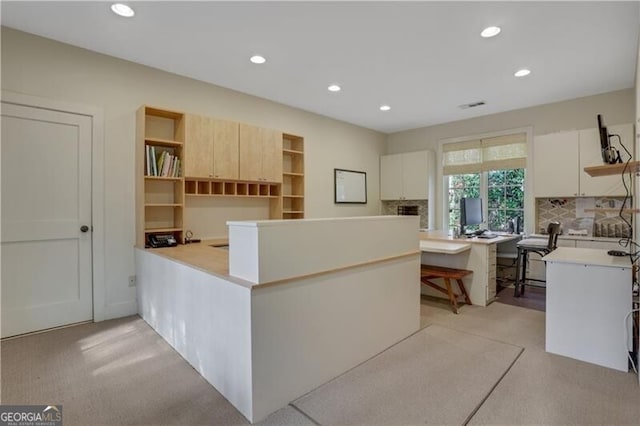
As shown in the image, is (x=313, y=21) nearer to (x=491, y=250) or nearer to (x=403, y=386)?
(x=403, y=386)

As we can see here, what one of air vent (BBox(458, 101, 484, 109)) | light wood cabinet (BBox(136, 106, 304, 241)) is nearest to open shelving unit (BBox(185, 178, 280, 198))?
light wood cabinet (BBox(136, 106, 304, 241))

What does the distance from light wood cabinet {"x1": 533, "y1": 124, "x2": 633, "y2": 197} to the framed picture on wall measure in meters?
2.78

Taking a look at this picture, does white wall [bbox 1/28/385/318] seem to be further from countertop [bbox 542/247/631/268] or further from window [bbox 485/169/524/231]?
window [bbox 485/169/524/231]

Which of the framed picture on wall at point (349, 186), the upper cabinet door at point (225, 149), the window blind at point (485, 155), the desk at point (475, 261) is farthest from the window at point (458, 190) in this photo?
the upper cabinet door at point (225, 149)

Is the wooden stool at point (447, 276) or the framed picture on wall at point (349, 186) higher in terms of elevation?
the framed picture on wall at point (349, 186)

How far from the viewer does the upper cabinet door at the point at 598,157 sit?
156 inches

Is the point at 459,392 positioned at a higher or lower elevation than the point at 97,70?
lower

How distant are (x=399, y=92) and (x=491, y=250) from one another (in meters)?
2.38

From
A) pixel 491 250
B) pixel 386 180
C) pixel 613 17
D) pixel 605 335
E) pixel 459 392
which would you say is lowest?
pixel 459 392

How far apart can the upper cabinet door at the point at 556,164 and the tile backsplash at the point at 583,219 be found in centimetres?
38

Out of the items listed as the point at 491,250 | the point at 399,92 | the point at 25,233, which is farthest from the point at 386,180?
the point at 25,233

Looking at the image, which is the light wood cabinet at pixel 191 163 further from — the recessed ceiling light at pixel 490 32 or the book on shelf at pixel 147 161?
the recessed ceiling light at pixel 490 32

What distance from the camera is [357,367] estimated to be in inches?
90.4

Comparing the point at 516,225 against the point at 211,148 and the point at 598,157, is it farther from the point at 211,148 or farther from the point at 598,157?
the point at 211,148
